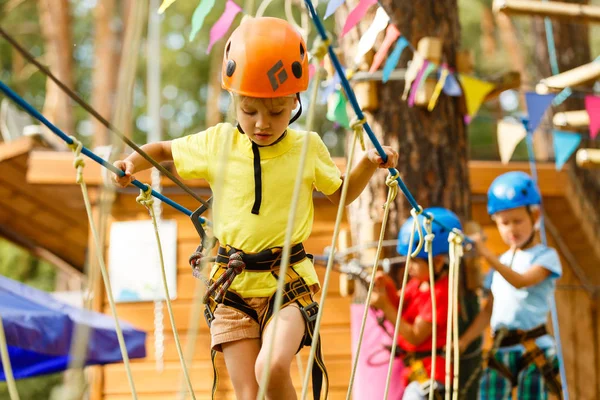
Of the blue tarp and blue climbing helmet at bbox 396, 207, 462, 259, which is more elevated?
blue climbing helmet at bbox 396, 207, 462, 259

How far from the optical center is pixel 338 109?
4.57 m

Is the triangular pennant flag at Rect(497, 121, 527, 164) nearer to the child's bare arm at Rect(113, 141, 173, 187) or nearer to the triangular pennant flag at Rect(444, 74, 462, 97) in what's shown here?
the triangular pennant flag at Rect(444, 74, 462, 97)

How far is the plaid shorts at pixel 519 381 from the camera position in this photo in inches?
158

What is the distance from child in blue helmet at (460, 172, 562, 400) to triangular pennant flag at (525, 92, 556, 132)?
65cm

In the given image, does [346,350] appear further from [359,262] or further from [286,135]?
[286,135]

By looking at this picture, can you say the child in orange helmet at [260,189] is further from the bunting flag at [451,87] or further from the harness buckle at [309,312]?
the bunting flag at [451,87]

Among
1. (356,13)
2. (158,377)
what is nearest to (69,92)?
(356,13)

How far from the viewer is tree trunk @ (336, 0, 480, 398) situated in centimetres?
450

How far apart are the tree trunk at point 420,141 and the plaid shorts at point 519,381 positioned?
0.85ft

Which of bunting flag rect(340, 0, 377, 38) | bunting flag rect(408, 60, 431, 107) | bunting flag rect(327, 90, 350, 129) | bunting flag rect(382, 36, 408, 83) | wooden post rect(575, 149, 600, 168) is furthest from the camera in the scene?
wooden post rect(575, 149, 600, 168)

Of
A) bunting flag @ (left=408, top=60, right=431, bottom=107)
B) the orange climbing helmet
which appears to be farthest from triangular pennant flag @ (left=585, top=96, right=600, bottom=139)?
the orange climbing helmet

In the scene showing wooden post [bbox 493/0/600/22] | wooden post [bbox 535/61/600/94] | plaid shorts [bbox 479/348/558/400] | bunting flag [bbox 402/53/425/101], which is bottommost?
plaid shorts [bbox 479/348/558/400]

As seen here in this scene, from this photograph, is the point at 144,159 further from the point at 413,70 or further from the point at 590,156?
the point at 590,156

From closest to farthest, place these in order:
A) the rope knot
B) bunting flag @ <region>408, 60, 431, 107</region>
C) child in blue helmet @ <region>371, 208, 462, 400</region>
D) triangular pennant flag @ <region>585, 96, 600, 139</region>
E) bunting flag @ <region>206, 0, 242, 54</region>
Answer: the rope knot < bunting flag @ <region>206, 0, 242, 54</region> < child in blue helmet @ <region>371, 208, 462, 400</region> < bunting flag @ <region>408, 60, 431, 107</region> < triangular pennant flag @ <region>585, 96, 600, 139</region>
